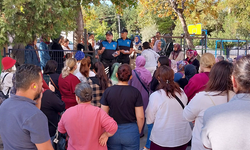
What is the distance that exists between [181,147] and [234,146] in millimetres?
1968

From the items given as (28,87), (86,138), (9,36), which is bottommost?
(86,138)

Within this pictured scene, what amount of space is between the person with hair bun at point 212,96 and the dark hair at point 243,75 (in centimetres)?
100

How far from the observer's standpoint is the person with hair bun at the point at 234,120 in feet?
5.37

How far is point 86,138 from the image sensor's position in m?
2.96

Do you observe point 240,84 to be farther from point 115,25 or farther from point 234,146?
point 115,25

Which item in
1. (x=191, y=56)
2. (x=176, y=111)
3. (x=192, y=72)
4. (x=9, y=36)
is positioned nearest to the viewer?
(x=176, y=111)

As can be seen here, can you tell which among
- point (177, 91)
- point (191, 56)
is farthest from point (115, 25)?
point (177, 91)

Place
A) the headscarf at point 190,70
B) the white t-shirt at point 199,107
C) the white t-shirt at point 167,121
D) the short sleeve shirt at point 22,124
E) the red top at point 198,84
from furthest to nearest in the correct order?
the headscarf at point 190,70 → the red top at point 198,84 → the white t-shirt at point 167,121 → the white t-shirt at point 199,107 → the short sleeve shirt at point 22,124

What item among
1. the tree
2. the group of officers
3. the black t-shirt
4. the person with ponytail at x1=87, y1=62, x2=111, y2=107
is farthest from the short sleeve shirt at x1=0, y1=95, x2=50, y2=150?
the tree

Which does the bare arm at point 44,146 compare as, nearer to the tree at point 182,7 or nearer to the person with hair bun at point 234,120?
the person with hair bun at point 234,120

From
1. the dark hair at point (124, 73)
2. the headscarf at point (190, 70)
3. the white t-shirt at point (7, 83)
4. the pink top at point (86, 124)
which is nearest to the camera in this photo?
the pink top at point (86, 124)

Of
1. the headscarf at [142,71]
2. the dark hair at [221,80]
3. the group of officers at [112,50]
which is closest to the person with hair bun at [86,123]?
the dark hair at [221,80]

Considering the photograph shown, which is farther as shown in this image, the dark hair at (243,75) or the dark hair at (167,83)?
the dark hair at (167,83)

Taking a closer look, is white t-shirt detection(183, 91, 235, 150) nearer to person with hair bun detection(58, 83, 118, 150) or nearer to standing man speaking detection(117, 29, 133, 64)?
person with hair bun detection(58, 83, 118, 150)
